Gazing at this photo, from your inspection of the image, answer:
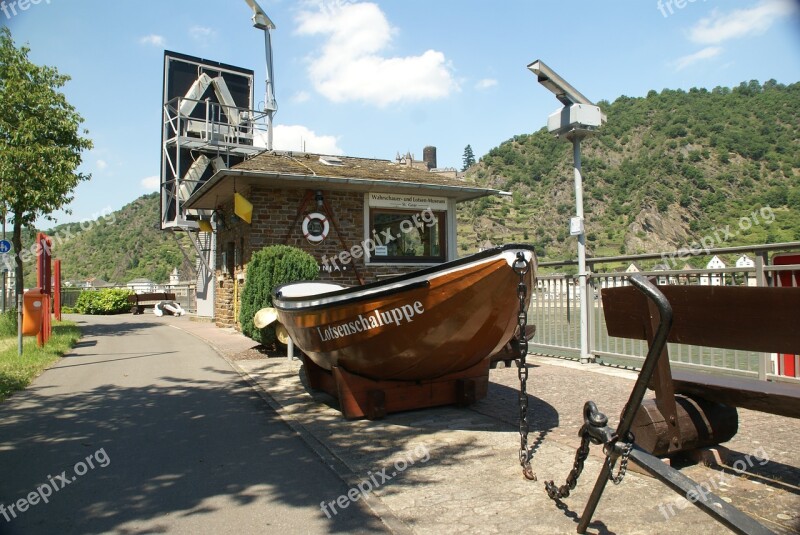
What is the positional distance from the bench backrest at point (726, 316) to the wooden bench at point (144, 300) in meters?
27.6

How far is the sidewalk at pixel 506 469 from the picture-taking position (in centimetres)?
313

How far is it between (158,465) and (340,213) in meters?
9.02

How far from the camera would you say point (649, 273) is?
694cm

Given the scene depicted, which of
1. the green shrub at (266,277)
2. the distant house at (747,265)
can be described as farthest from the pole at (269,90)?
the distant house at (747,265)

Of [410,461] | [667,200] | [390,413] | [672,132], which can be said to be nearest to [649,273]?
[390,413]

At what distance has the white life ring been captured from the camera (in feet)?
40.5

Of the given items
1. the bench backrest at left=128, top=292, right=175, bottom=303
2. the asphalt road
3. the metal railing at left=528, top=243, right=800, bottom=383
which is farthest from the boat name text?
the bench backrest at left=128, top=292, right=175, bottom=303

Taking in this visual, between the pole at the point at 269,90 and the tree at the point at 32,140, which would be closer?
the tree at the point at 32,140

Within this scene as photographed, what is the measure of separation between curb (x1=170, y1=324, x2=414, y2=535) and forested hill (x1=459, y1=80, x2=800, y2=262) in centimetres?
6505

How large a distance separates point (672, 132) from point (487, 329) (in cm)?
9757

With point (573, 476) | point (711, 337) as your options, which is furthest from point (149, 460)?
point (711, 337)

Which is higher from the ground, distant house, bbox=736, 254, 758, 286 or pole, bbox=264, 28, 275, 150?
pole, bbox=264, 28, 275, 150

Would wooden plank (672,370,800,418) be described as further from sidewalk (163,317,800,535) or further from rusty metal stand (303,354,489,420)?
rusty metal stand (303,354,489,420)

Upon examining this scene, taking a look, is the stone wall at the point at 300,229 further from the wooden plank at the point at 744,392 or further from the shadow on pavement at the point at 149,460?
the wooden plank at the point at 744,392
